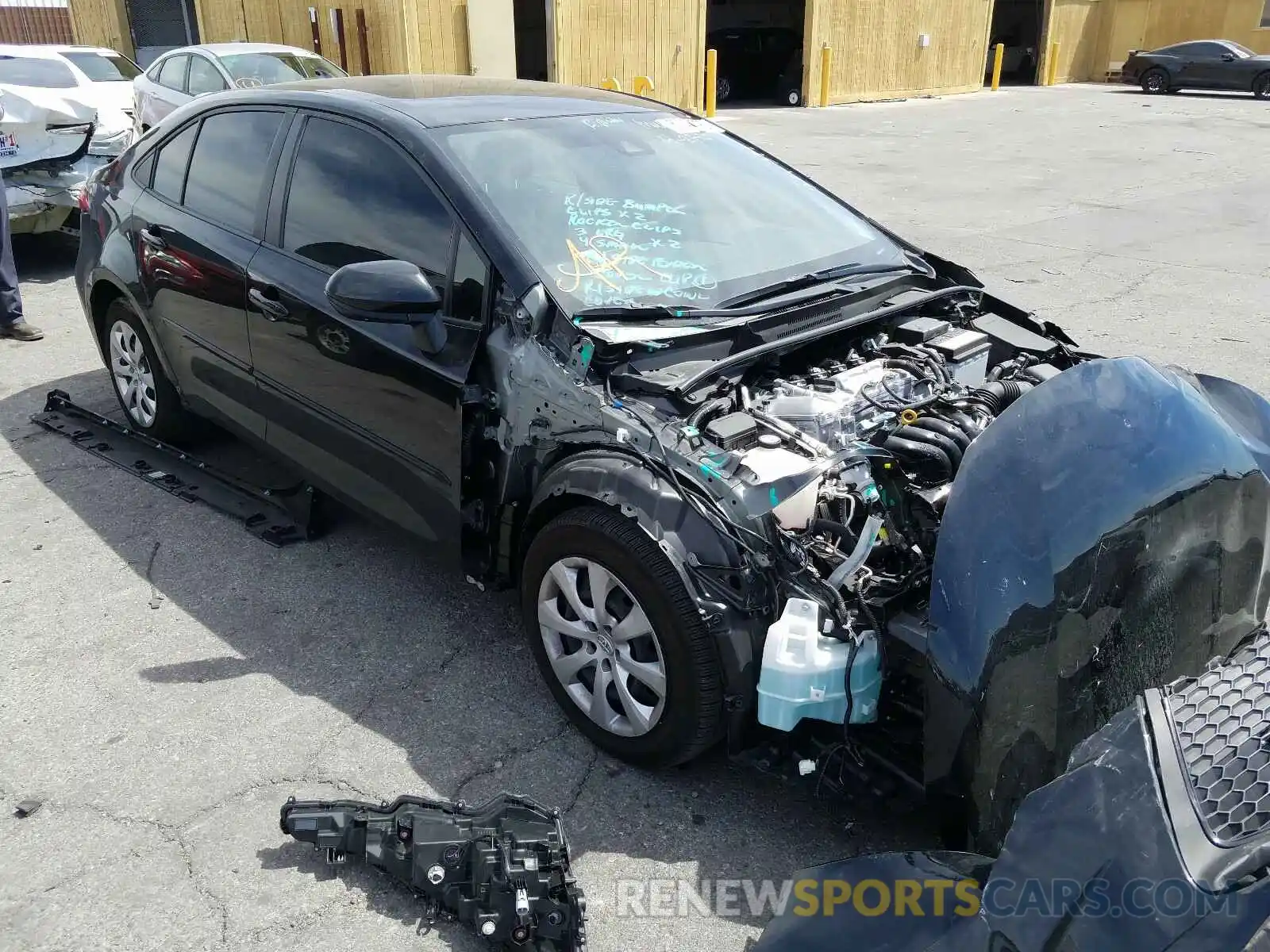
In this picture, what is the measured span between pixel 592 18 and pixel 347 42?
4.53m

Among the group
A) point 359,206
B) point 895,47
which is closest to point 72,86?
point 359,206

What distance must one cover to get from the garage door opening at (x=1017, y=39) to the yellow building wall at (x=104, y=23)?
24.5 metres

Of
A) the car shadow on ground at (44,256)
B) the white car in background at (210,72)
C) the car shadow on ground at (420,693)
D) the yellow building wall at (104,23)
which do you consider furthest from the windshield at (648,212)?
the yellow building wall at (104,23)

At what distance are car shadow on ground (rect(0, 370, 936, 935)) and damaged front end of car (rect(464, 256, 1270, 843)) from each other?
0.36m

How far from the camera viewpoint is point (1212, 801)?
1530 mm

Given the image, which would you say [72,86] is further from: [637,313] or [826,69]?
[826,69]

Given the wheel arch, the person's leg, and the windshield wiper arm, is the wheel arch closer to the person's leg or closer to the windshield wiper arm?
the person's leg

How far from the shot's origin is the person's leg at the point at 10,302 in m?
6.82

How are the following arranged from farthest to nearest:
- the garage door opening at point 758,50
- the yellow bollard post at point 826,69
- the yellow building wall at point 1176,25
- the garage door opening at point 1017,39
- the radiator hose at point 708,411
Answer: the yellow building wall at point 1176,25 < the garage door opening at point 1017,39 < the garage door opening at point 758,50 < the yellow bollard post at point 826,69 < the radiator hose at point 708,411

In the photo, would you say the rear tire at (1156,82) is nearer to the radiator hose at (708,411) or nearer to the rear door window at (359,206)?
the rear door window at (359,206)

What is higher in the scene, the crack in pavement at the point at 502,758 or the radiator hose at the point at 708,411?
the radiator hose at the point at 708,411

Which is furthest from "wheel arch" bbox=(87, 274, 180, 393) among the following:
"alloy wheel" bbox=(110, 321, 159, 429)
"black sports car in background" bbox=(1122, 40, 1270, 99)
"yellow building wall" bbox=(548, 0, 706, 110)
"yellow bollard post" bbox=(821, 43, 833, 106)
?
"black sports car in background" bbox=(1122, 40, 1270, 99)

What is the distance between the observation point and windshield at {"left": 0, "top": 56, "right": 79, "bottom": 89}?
29.5 feet

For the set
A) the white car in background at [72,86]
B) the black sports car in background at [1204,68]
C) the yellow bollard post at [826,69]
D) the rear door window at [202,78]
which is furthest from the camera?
the black sports car in background at [1204,68]
